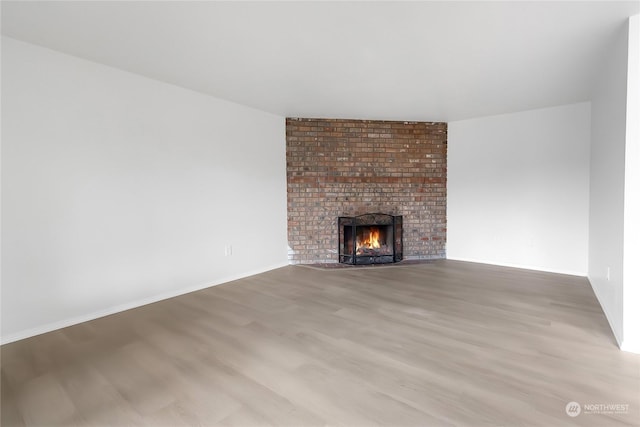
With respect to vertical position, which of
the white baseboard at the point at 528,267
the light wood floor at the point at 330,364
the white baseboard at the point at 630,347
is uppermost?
the white baseboard at the point at 528,267

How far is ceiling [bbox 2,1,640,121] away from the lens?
192 cm

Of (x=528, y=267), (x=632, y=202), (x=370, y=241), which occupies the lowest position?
(x=528, y=267)

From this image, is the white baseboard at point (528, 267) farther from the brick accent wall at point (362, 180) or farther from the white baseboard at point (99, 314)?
the white baseboard at point (99, 314)

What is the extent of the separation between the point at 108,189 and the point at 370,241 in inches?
137

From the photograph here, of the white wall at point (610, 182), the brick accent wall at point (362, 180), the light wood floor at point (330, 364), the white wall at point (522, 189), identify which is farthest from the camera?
the brick accent wall at point (362, 180)

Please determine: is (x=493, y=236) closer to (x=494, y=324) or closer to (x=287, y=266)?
(x=494, y=324)

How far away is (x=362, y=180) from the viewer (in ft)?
15.8

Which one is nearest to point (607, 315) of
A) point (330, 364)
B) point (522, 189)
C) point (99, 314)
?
point (522, 189)

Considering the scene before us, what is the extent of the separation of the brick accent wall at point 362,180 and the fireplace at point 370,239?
11 cm

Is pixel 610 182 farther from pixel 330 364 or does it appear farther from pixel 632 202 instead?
pixel 330 364

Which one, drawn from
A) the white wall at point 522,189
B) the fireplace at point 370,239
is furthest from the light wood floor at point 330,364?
the fireplace at point 370,239

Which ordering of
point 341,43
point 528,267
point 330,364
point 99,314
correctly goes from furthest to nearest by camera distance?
point 528,267, point 99,314, point 341,43, point 330,364

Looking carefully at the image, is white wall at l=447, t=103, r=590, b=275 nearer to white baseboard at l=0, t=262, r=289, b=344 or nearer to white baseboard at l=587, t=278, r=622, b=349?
white baseboard at l=587, t=278, r=622, b=349

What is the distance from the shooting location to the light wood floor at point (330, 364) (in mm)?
1493
